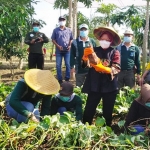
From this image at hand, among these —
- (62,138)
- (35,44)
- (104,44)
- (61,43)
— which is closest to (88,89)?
(104,44)

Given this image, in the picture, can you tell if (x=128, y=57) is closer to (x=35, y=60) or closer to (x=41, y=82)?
(x=41, y=82)

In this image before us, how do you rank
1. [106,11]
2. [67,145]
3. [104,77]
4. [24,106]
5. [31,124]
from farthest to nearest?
1. [106,11]
2. [104,77]
3. [24,106]
4. [31,124]
5. [67,145]

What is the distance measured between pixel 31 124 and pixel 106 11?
41.8 ft

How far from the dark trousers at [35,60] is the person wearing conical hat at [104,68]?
134 inches

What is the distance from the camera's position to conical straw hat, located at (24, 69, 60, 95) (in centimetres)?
316

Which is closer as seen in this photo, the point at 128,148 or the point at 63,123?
the point at 128,148

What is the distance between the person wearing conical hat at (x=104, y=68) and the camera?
346 cm

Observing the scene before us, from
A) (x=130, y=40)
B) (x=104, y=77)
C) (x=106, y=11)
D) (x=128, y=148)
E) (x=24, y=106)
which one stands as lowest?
(x=128, y=148)

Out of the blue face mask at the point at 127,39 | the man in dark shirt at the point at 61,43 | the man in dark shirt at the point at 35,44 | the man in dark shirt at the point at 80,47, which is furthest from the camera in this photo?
the man in dark shirt at the point at 35,44

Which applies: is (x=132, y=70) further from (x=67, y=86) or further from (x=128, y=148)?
(x=128, y=148)

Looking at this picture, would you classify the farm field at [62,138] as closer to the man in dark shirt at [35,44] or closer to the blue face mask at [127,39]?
the blue face mask at [127,39]

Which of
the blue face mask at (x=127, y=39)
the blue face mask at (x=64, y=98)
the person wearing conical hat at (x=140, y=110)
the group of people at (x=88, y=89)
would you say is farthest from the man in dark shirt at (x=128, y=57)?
the person wearing conical hat at (x=140, y=110)

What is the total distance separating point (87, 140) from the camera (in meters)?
2.62

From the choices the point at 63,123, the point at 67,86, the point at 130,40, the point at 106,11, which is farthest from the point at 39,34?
the point at 106,11
